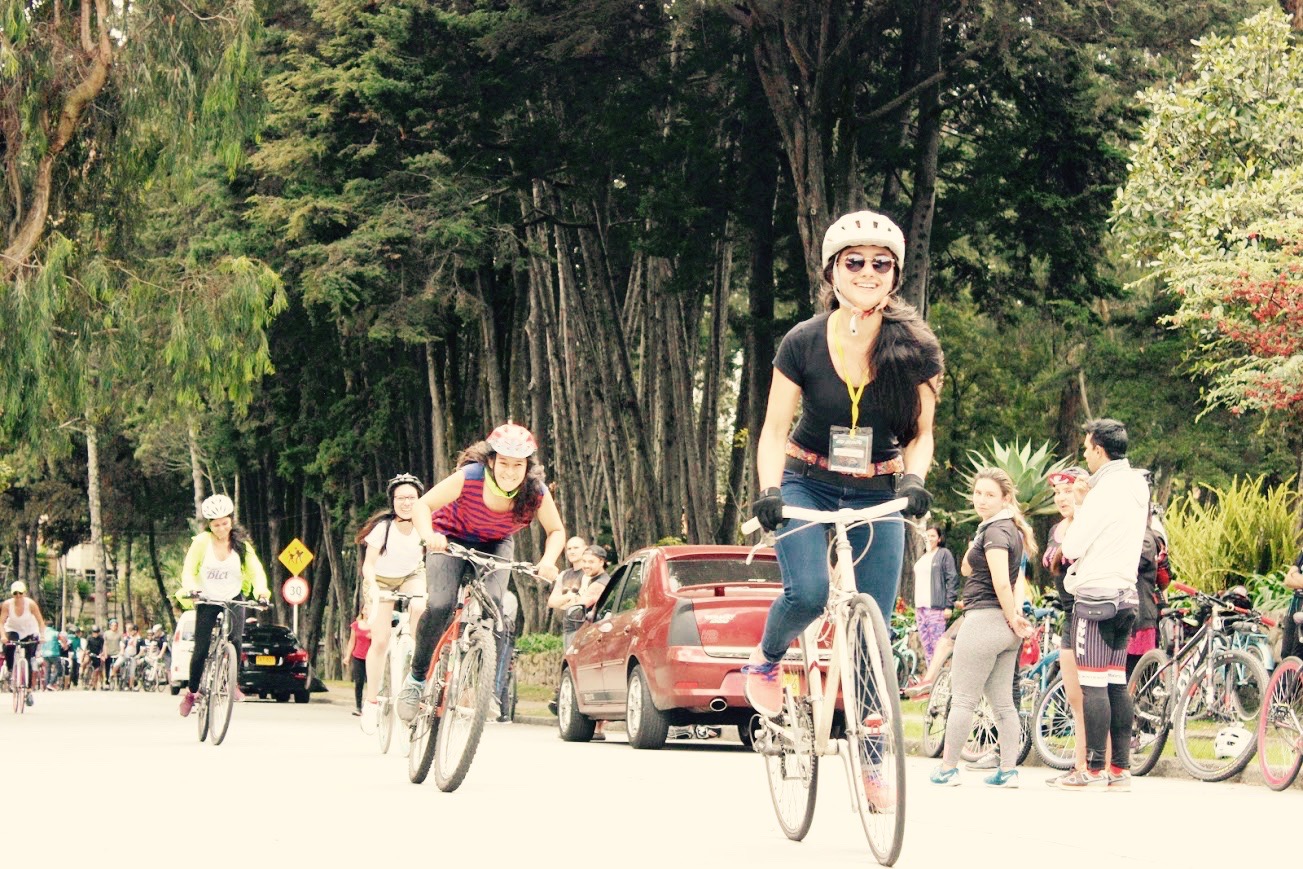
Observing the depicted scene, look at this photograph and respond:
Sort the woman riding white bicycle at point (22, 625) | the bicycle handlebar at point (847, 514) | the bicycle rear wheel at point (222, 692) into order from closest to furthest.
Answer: the bicycle handlebar at point (847, 514) → the bicycle rear wheel at point (222, 692) → the woman riding white bicycle at point (22, 625)

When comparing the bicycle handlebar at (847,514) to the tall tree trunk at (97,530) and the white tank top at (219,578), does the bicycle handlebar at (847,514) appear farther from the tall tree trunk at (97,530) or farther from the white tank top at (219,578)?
the tall tree trunk at (97,530)

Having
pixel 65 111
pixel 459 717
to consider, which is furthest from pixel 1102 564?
pixel 65 111

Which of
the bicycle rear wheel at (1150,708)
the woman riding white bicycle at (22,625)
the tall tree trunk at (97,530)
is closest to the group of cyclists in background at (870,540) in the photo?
the bicycle rear wheel at (1150,708)

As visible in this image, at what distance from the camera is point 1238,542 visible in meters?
18.3

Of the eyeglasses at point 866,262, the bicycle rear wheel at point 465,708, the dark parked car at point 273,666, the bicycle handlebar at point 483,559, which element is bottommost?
the dark parked car at point 273,666

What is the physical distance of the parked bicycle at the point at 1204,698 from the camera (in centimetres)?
1221

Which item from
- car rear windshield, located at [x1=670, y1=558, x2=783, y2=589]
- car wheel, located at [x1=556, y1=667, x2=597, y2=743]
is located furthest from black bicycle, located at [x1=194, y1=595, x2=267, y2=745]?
car wheel, located at [x1=556, y1=667, x2=597, y2=743]

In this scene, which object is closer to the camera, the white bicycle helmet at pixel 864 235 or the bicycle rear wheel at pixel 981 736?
the white bicycle helmet at pixel 864 235

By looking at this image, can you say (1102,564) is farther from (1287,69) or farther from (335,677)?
(335,677)

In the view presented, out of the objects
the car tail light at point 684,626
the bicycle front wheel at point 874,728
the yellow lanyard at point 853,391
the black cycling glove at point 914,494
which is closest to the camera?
the bicycle front wheel at point 874,728

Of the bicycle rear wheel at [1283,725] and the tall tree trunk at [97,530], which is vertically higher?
the tall tree trunk at [97,530]

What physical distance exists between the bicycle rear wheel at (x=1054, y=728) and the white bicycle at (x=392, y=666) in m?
4.21

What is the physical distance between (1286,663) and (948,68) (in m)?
14.6

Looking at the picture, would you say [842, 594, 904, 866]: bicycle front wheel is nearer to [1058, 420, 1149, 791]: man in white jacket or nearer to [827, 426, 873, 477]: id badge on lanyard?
[827, 426, 873, 477]: id badge on lanyard
